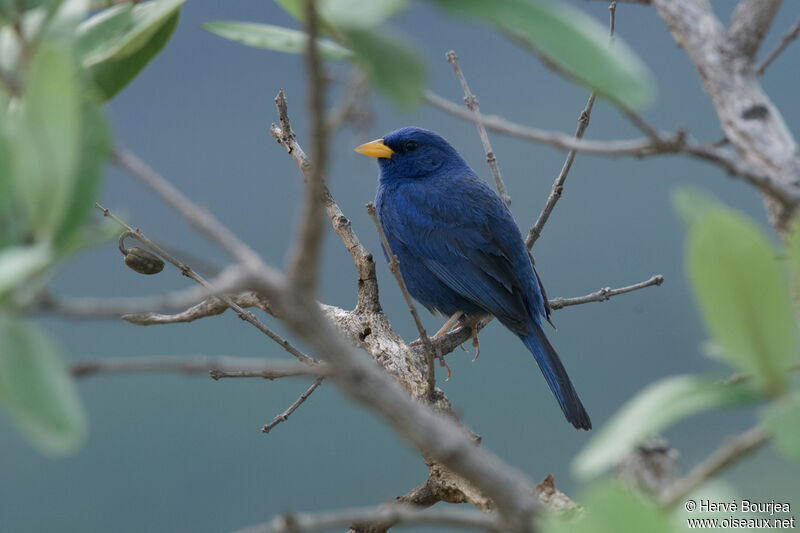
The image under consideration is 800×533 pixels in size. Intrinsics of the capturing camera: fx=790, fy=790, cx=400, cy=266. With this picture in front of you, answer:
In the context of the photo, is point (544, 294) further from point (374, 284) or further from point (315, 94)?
point (315, 94)

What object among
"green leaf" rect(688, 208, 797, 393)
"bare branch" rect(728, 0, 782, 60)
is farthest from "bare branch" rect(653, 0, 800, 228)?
"green leaf" rect(688, 208, 797, 393)

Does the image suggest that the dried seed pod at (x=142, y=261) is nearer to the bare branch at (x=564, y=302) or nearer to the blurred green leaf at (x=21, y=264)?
the bare branch at (x=564, y=302)

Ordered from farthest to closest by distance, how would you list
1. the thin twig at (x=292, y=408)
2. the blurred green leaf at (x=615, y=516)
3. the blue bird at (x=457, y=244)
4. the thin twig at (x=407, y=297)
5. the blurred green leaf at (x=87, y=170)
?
the blue bird at (x=457, y=244) → the thin twig at (x=292, y=408) → the thin twig at (x=407, y=297) → the blurred green leaf at (x=87, y=170) → the blurred green leaf at (x=615, y=516)

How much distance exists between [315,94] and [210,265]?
422mm

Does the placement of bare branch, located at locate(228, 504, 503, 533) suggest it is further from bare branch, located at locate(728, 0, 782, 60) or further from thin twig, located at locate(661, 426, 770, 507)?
bare branch, located at locate(728, 0, 782, 60)

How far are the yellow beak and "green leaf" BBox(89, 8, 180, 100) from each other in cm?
325

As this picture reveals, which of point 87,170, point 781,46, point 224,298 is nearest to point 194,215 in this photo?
point 87,170

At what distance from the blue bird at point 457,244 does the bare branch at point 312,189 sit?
2.63 metres

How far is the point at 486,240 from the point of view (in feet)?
12.4

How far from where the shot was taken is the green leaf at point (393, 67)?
2.30 feet

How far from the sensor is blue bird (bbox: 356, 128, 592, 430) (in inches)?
139

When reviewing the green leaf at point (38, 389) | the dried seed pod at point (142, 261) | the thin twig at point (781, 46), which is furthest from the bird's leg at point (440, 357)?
the green leaf at point (38, 389)

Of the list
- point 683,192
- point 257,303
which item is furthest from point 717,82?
point 257,303

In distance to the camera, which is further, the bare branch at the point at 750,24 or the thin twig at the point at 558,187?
the thin twig at the point at 558,187
